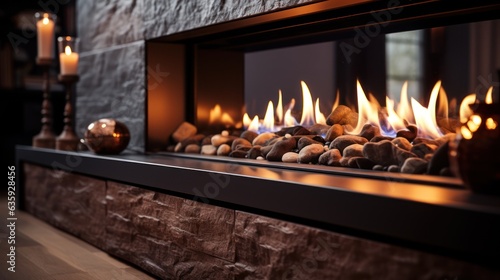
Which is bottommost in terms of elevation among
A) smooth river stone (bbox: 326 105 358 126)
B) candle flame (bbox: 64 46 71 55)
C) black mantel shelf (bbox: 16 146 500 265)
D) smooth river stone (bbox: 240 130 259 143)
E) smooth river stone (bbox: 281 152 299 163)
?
black mantel shelf (bbox: 16 146 500 265)

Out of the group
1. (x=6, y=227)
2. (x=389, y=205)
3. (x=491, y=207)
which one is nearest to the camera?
(x=491, y=207)

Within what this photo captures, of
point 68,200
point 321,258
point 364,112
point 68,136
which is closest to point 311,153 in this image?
point 364,112

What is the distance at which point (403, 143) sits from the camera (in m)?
1.67

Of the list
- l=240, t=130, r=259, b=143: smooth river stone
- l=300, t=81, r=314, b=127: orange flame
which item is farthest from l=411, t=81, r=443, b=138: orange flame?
l=240, t=130, r=259, b=143: smooth river stone

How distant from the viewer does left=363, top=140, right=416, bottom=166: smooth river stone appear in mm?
1589

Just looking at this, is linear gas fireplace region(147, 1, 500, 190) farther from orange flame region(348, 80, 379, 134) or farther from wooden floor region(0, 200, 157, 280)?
wooden floor region(0, 200, 157, 280)

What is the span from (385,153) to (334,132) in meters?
0.35

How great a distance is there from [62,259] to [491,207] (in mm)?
1638

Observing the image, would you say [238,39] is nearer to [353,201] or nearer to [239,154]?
[239,154]

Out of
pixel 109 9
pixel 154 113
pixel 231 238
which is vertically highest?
pixel 109 9

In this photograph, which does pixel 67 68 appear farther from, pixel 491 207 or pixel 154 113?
pixel 491 207

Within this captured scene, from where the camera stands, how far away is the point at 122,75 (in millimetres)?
2926

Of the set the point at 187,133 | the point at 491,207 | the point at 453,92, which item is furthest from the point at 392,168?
the point at 187,133

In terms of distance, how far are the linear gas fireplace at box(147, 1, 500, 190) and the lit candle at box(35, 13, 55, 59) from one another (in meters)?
0.85
